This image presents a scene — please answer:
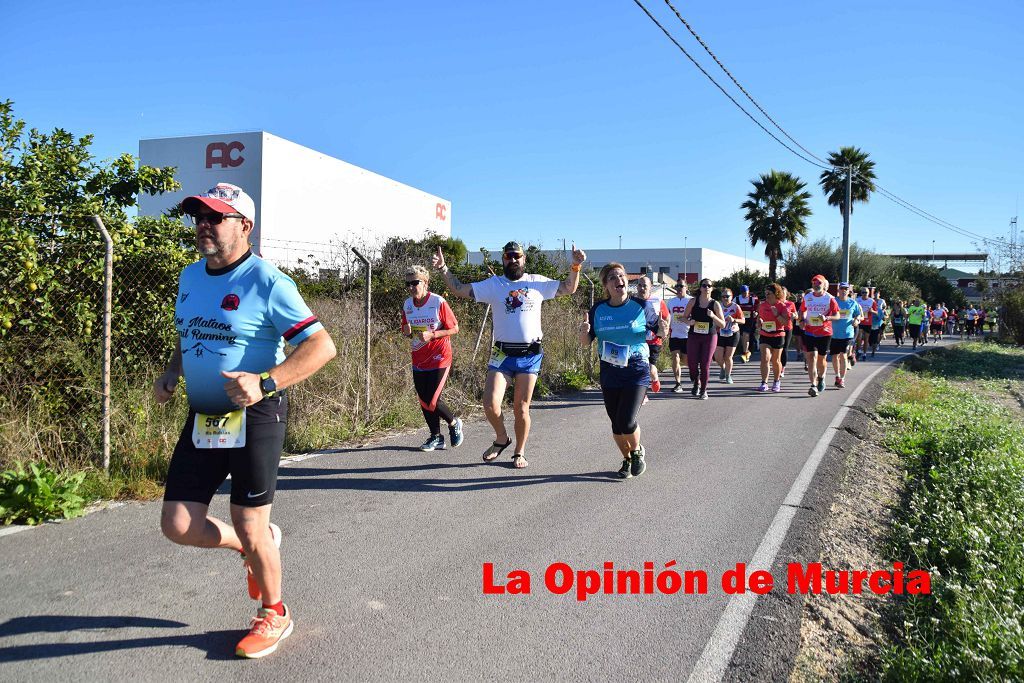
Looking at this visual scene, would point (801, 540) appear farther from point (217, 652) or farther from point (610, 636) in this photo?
point (217, 652)

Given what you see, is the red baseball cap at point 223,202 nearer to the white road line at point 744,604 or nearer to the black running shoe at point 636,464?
the white road line at point 744,604

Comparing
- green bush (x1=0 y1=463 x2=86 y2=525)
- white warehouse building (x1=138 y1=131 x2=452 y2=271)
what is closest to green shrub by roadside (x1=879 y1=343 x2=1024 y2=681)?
green bush (x1=0 y1=463 x2=86 y2=525)

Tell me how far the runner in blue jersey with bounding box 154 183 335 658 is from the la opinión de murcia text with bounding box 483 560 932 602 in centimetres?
146

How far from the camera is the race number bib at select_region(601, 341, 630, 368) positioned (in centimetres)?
642

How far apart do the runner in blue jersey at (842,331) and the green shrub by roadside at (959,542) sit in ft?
8.95

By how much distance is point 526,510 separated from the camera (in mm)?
5492

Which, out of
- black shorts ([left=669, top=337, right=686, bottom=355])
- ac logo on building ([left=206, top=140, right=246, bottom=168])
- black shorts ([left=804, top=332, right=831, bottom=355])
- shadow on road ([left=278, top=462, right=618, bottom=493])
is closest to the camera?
shadow on road ([left=278, top=462, right=618, bottom=493])

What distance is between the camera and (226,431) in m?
3.09

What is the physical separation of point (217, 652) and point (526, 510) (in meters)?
2.62

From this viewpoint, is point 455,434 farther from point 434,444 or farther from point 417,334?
point 417,334

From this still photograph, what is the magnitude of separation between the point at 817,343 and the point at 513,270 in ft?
25.4

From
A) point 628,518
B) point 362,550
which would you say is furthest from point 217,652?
point 628,518

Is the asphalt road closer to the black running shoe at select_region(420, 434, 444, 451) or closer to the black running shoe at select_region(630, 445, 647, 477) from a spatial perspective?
the black running shoe at select_region(630, 445, 647, 477)

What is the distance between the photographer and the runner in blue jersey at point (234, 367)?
10.0ft
